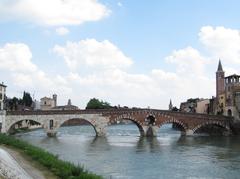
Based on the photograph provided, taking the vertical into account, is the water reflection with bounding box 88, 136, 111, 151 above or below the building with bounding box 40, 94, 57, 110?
below

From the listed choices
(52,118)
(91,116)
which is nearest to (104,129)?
(91,116)

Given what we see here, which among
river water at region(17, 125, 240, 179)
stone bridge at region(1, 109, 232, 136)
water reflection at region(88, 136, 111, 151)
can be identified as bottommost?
river water at region(17, 125, 240, 179)

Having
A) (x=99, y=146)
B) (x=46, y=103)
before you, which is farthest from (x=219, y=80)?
(x=46, y=103)

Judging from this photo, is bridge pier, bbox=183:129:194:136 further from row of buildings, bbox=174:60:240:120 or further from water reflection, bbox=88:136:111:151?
water reflection, bbox=88:136:111:151

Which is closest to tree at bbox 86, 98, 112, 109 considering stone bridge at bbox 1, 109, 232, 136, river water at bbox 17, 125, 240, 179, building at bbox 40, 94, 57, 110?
building at bbox 40, 94, 57, 110

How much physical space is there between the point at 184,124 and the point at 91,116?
13.4m

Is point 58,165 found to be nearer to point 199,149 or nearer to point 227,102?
Result: point 199,149

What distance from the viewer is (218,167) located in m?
29.1

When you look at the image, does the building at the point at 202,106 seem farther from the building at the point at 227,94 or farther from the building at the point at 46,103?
the building at the point at 46,103

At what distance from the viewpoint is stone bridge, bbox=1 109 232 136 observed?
56.1 meters

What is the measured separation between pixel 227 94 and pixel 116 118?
76.5 ft

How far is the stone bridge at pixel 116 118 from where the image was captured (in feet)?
184

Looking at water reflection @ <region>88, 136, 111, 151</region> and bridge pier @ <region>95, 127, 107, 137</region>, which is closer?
water reflection @ <region>88, 136, 111, 151</region>

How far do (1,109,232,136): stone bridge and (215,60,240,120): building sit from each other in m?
5.86
